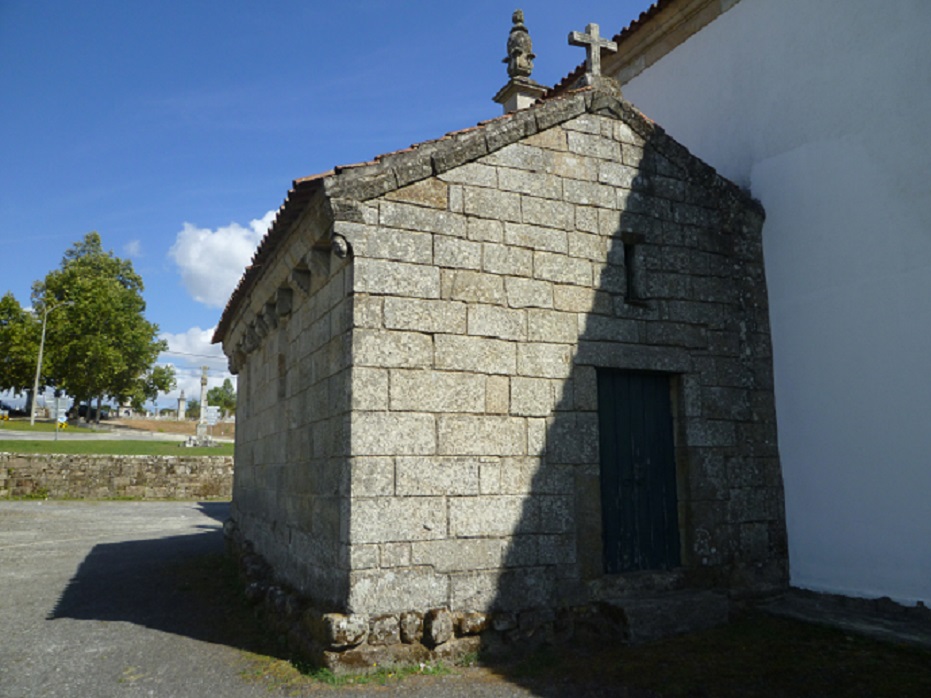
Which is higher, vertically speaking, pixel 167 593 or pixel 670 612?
pixel 670 612

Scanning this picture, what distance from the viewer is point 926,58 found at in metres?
5.56

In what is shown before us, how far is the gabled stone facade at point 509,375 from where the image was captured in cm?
486

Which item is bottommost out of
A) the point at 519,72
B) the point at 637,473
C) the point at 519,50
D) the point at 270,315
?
the point at 637,473

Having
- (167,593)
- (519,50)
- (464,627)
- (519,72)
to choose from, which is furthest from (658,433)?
(519,50)

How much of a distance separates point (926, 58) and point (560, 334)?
12.0 feet

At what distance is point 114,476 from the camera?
19250mm

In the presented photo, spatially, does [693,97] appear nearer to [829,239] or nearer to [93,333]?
[829,239]

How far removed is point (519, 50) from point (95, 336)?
114 feet

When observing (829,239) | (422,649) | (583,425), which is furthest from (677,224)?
(422,649)

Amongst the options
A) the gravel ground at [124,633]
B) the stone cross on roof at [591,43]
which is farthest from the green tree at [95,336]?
the stone cross on roof at [591,43]

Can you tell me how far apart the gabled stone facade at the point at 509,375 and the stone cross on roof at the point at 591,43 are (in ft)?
2.24

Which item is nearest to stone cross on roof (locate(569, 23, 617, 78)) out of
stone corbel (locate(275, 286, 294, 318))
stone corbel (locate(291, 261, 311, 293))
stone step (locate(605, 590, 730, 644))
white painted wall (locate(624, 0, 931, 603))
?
white painted wall (locate(624, 0, 931, 603))

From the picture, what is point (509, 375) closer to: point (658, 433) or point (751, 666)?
point (658, 433)

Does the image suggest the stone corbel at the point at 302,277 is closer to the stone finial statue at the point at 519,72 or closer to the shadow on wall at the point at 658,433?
the shadow on wall at the point at 658,433
